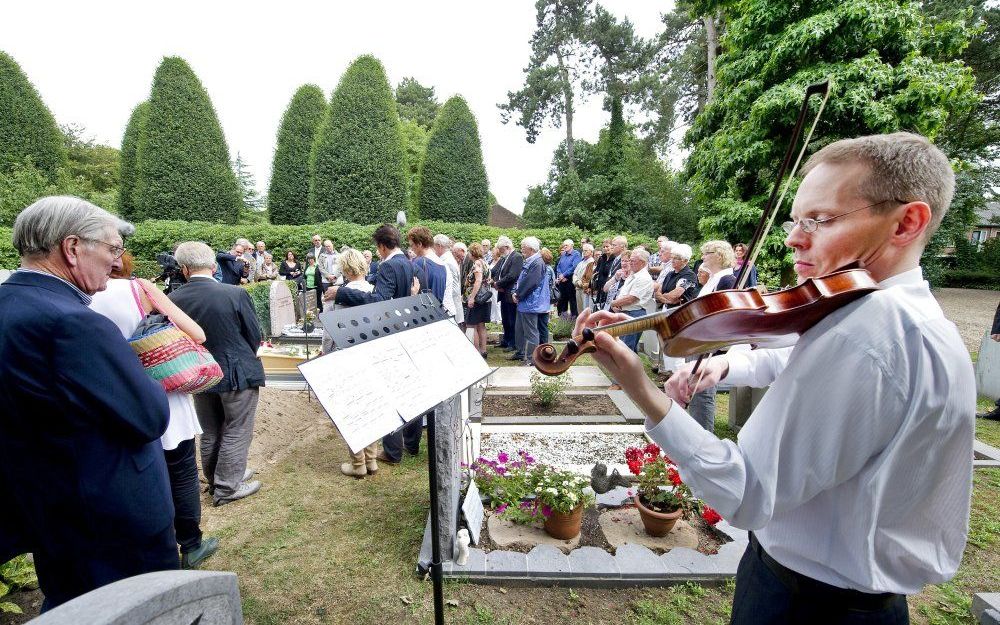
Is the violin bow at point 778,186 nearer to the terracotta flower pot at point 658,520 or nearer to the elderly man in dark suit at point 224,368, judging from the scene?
the terracotta flower pot at point 658,520

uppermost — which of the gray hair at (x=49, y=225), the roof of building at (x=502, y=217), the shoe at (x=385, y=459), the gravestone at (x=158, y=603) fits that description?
the roof of building at (x=502, y=217)

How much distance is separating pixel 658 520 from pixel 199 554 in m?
3.38

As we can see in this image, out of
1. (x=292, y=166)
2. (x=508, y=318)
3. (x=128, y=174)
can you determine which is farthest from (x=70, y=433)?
(x=128, y=174)

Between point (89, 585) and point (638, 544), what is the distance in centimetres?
311

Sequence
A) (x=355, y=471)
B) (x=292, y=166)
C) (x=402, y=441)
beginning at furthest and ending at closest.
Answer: (x=292, y=166), (x=402, y=441), (x=355, y=471)

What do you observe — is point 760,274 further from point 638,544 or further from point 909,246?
point 909,246

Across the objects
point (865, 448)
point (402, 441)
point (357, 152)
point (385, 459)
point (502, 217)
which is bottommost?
point (385, 459)

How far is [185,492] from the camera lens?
3170 mm

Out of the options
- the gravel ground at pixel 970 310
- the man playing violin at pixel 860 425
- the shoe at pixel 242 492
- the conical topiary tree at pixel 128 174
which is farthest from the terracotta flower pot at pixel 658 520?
the conical topiary tree at pixel 128 174

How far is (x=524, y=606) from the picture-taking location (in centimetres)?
283

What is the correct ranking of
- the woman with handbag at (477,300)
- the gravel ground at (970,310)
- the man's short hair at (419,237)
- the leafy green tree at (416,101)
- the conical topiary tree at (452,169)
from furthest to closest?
the leafy green tree at (416,101), the conical topiary tree at (452,169), the gravel ground at (970,310), the woman with handbag at (477,300), the man's short hair at (419,237)

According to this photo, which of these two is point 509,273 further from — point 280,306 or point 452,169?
point 452,169

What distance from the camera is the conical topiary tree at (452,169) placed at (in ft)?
78.2

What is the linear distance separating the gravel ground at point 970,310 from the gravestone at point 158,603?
1258 cm
